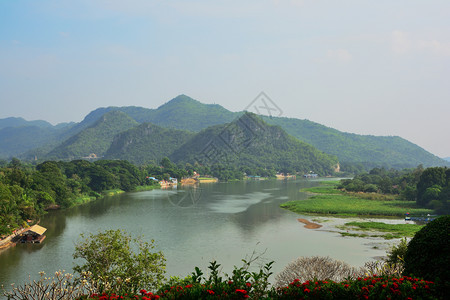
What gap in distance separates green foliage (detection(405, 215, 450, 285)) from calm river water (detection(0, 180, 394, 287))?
411 inches

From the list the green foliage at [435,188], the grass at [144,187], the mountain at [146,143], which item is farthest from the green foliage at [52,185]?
the mountain at [146,143]

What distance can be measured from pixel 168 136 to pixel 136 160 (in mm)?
23468

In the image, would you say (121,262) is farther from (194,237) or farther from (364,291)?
(194,237)

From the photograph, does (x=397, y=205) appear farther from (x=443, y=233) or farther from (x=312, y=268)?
(x=443, y=233)

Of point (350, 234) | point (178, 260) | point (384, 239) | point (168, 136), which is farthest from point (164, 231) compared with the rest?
point (168, 136)

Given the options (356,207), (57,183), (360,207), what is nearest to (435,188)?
(360,207)

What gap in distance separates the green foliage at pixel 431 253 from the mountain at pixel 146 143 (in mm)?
162495

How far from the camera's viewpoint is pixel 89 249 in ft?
48.4

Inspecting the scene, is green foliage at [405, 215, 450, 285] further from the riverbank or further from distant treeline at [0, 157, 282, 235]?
distant treeline at [0, 157, 282, 235]

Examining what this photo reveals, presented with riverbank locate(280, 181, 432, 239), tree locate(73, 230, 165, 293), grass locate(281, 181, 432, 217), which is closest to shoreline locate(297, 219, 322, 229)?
riverbank locate(280, 181, 432, 239)

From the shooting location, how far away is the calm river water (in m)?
23.9

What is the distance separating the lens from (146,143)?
18725cm

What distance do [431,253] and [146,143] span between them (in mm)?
183831

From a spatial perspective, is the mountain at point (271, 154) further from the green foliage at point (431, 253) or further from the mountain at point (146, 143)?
the green foliage at point (431, 253)
